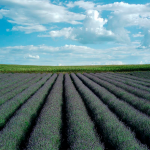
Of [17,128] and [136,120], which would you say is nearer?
[17,128]

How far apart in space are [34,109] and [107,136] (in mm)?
3586

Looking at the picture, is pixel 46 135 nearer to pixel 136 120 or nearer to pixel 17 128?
pixel 17 128

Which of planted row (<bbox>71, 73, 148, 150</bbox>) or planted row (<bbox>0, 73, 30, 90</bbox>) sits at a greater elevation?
planted row (<bbox>0, 73, 30, 90</bbox>)

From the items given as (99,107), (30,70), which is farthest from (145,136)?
(30,70)

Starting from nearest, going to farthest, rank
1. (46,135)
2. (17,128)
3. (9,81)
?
(46,135)
(17,128)
(9,81)

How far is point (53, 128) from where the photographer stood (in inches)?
166

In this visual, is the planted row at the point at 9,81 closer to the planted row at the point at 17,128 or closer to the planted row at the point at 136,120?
the planted row at the point at 17,128

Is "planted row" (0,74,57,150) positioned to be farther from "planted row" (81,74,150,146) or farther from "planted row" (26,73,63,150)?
"planted row" (81,74,150,146)

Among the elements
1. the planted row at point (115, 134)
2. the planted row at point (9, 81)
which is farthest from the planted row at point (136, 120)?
the planted row at point (9, 81)

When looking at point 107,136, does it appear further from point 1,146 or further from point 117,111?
point 1,146

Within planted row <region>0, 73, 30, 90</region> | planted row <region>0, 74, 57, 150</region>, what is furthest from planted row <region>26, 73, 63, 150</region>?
planted row <region>0, 73, 30, 90</region>

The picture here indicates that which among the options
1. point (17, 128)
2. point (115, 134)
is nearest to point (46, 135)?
point (17, 128)

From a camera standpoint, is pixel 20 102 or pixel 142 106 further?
pixel 20 102

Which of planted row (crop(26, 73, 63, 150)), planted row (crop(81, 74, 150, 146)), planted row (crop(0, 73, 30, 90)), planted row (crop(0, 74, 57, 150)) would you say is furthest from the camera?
planted row (crop(0, 73, 30, 90))
